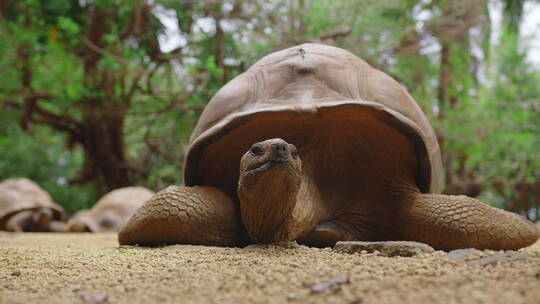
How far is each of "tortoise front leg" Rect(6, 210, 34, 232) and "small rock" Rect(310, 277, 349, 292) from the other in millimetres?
5328

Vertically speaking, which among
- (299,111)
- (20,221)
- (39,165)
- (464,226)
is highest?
(299,111)

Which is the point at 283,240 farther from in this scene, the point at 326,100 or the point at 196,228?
the point at 326,100

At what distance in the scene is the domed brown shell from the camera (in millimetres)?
2369

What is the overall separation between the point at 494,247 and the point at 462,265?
1.11 m

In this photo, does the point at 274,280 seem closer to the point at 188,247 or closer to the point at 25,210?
the point at 188,247

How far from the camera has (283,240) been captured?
212cm

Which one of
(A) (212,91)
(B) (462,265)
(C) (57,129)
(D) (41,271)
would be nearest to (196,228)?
→ (D) (41,271)

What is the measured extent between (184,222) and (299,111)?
79 centimetres

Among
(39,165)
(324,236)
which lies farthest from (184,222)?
(39,165)

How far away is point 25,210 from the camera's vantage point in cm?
570

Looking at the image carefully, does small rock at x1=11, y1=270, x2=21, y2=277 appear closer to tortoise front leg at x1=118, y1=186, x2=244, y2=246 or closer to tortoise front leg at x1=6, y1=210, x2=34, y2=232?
tortoise front leg at x1=118, y1=186, x2=244, y2=246

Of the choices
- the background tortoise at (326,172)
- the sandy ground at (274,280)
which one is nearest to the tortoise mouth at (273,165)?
the background tortoise at (326,172)

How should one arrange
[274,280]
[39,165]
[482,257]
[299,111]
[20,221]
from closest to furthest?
[274,280]
[482,257]
[299,111]
[20,221]
[39,165]

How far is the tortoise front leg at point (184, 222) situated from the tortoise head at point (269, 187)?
30cm
